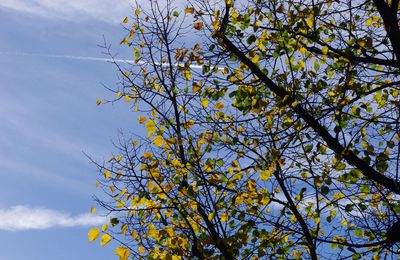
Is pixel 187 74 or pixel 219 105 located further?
pixel 187 74

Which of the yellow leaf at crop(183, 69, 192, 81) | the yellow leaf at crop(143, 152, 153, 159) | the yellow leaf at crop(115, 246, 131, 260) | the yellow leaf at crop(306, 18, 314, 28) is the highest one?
the yellow leaf at crop(183, 69, 192, 81)

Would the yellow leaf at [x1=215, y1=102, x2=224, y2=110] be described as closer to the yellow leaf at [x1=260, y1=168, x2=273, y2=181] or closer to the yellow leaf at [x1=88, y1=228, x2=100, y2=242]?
the yellow leaf at [x1=260, y1=168, x2=273, y2=181]

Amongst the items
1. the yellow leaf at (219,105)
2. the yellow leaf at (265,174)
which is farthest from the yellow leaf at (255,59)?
the yellow leaf at (265,174)

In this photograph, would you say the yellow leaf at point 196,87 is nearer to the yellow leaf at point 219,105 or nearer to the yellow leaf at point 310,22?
the yellow leaf at point 219,105

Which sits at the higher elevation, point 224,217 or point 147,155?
point 147,155

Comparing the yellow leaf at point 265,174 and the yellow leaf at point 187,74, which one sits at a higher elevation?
the yellow leaf at point 187,74

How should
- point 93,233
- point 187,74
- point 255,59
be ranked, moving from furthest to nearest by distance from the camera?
point 187,74 < point 255,59 < point 93,233

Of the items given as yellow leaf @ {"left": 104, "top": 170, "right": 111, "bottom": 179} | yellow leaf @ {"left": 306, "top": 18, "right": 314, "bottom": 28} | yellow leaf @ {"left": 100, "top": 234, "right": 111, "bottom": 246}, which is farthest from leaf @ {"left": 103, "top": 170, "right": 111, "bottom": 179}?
yellow leaf @ {"left": 306, "top": 18, "right": 314, "bottom": 28}

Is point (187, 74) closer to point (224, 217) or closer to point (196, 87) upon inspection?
point (196, 87)

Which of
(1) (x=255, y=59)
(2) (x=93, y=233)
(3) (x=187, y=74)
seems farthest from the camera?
(3) (x=187, y=74)

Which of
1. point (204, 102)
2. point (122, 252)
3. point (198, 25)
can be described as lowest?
point (122, 252)

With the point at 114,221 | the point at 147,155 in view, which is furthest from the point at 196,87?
the point at 114,221

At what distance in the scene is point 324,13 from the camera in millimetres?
9266

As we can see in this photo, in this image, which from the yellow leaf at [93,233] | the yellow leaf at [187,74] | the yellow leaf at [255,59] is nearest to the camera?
the yellow leaf at [93,233]
